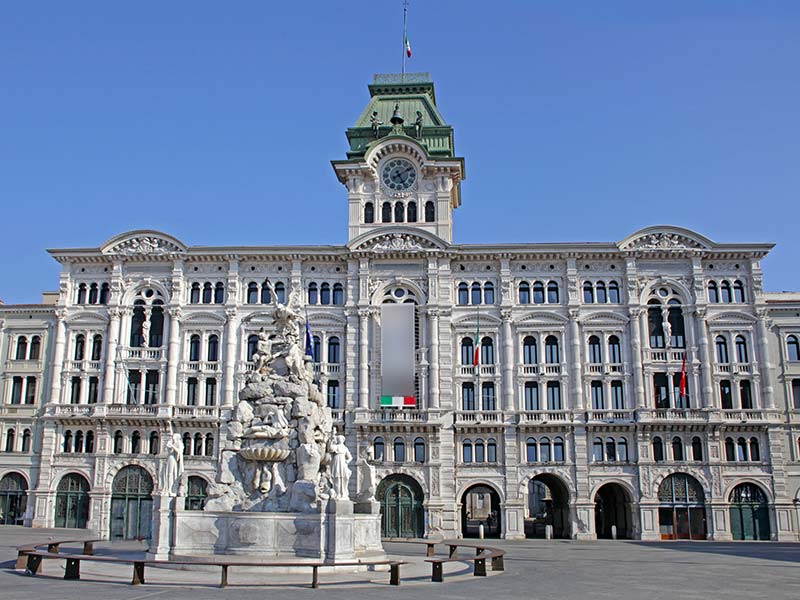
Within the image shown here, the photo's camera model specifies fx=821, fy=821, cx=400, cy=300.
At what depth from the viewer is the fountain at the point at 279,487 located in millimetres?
27828

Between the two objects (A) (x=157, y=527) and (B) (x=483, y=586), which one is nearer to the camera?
(B) (x=483, y=586)

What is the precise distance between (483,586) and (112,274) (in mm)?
46288

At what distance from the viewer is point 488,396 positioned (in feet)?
195

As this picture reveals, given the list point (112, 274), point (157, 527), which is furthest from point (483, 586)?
point (112, 274)

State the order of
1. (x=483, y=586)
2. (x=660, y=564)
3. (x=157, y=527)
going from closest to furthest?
(x=483, y=586) < (x=157, y=527) < (x=660, y=564)

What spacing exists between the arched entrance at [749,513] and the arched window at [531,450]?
538 inches

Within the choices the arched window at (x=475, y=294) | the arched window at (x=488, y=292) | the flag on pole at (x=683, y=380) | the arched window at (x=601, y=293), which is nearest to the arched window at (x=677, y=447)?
the flag on pole at (x=683, y=380)

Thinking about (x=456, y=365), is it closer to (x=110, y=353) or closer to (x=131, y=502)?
(x=131, y=502)

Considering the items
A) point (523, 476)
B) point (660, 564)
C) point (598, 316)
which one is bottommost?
point (660, 564)

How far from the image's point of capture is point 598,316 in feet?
197

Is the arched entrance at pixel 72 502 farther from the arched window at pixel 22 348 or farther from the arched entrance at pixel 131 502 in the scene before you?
the arched window at pixel 22 348

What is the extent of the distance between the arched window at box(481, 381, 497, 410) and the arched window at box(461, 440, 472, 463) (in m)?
2.80

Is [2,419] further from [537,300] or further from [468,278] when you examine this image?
[537,300]

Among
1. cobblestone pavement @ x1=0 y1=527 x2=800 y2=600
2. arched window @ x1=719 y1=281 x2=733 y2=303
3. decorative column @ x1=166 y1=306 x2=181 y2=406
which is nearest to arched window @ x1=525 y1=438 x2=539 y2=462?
arched window @ x1=719 y1=281 x2=733 y2=303
